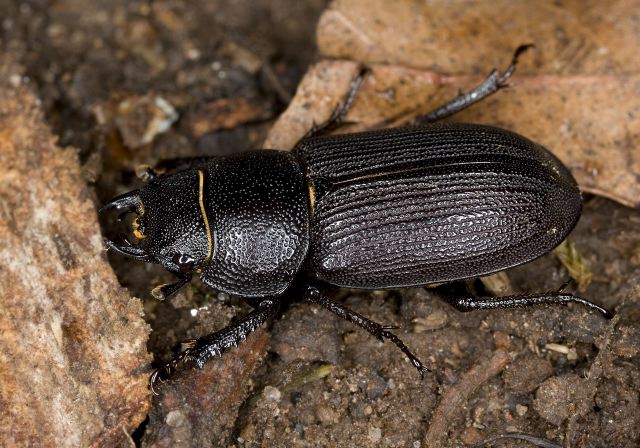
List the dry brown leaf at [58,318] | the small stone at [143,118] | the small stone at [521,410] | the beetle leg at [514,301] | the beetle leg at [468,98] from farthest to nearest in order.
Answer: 1. the small stone at [143,118]
2. the beetle leg at [468,98]
3. the beetle leg at [514,301]
4. the small stone at [521,410]
5. the dry brown leaf at [58,318]

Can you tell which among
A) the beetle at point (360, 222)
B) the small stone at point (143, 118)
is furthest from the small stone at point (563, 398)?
the small stone at point (143, 118)

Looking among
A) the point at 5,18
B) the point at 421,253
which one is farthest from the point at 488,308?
the point at 5,18

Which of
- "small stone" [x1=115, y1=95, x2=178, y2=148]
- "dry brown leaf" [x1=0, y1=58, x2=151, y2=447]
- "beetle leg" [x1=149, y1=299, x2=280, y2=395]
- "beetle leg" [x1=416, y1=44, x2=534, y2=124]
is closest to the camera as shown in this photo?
"dry brown leaf" [x1=0, y1=58, x2=151, y2=447]

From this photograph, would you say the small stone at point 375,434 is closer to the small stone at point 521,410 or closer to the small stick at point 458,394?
the small stick at point 458,394

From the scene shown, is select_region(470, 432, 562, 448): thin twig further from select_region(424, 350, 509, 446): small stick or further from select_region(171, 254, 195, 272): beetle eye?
select_region(171, 254, 195, 272): beetle eye

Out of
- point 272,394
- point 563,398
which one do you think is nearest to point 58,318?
point 272,394

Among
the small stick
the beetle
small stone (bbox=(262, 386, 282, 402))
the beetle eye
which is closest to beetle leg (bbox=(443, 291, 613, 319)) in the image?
the beetle

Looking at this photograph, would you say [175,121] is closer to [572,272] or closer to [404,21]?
[404,21]
